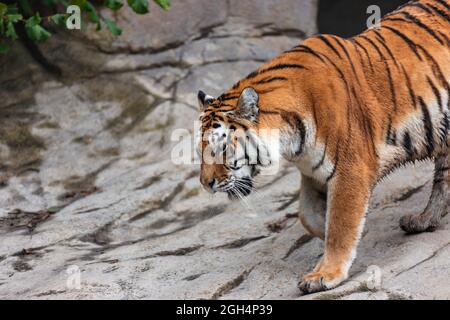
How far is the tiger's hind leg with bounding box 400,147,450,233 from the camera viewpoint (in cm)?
434

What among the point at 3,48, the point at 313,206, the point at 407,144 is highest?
the point at 3,48

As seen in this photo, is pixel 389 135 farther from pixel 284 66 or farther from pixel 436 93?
pixel 284 66

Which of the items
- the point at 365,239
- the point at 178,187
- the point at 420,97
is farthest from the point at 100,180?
the point at 420,97

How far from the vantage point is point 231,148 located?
3793mm

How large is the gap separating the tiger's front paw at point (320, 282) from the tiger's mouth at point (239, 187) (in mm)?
520

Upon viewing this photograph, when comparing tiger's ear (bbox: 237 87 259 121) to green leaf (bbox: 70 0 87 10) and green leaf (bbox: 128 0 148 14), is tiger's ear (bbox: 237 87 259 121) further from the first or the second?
green leaf (bbox: 70 0 87 10)

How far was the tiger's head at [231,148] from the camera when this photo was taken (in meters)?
3.78

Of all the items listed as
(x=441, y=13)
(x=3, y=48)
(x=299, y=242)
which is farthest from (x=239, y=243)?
(x=3, y=48)

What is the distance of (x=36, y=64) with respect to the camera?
21.2 feet

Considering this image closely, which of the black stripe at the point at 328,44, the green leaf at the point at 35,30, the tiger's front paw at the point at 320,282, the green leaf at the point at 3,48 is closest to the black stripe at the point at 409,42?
the black stripe at the point at 328,44

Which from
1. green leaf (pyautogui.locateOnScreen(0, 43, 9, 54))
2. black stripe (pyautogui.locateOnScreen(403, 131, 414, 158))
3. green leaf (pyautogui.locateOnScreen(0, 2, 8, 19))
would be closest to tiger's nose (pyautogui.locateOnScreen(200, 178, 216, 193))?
black stripe (pyautogui.locateOnScreen(403, 131, 414, 158))

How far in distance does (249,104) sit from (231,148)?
229mm

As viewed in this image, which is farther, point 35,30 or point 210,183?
point 35,30

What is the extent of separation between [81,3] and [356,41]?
222 cm
